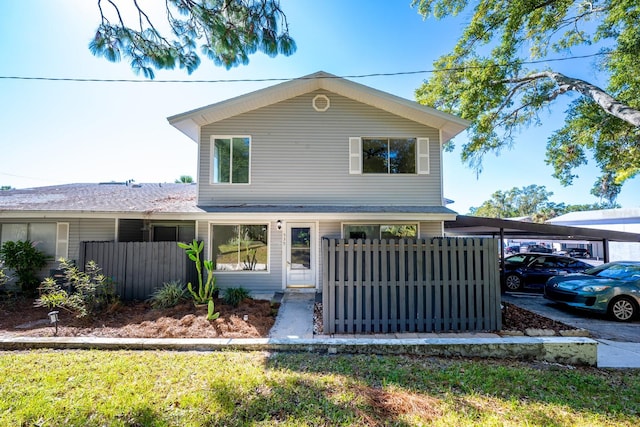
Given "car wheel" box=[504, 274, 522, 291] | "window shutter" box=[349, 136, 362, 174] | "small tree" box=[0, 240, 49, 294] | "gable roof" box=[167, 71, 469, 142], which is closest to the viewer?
"small tree" box=[0, 240, 49, 294]

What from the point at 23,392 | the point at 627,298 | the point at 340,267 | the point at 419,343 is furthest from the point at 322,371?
the point at 627,298

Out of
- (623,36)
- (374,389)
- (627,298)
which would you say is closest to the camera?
(374,389)

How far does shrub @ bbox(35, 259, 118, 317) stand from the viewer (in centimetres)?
551

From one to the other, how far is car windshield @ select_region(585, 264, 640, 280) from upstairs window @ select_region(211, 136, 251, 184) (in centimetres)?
1059

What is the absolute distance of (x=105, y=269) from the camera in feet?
24.3

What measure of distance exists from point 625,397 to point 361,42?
36.3 ft

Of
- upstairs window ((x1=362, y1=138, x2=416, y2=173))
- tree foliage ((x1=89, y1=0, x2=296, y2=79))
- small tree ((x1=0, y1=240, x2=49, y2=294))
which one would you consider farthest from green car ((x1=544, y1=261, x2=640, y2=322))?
small tree ((x1=0, y1=240, x2=49, y2=294))

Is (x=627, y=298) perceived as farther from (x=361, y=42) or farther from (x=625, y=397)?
(x=361, y=42)

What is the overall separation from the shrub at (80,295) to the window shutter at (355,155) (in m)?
7.39

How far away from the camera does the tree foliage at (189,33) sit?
516 cm

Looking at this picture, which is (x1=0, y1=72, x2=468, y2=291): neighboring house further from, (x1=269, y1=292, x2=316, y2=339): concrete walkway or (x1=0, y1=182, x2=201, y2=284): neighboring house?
(x1=269, y1=292, x2=316, y2=339): concrete walkway

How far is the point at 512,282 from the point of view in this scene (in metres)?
10.2

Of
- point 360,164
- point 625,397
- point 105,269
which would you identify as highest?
point 360,164

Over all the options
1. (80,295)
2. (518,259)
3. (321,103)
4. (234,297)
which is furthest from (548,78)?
(80,295)
